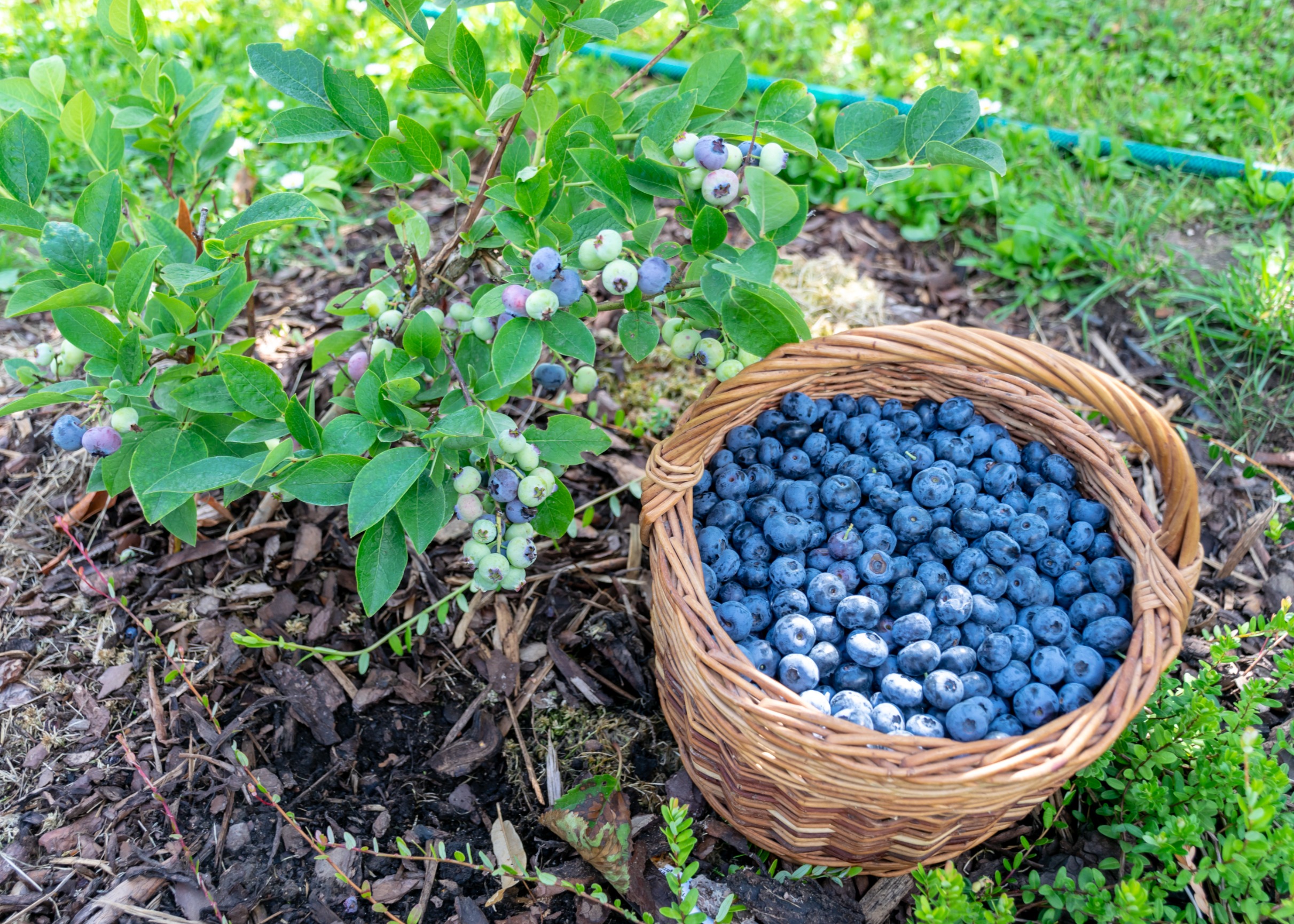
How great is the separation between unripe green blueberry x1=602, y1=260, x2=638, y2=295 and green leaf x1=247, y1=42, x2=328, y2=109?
0.61 m

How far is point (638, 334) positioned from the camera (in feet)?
5.05

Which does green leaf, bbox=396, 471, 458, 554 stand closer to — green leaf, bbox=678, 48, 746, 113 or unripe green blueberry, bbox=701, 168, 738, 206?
unripe green blueberry, bbox=701, 168, 738, 206

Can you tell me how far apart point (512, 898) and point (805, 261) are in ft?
6.96

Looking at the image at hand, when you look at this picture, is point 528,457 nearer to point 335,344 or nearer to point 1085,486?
point 335,344

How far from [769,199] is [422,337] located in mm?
590

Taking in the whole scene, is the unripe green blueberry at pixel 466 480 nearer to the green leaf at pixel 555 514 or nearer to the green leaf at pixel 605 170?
the green leaf at pixel 555 514

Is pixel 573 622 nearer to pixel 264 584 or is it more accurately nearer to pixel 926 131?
pixel 264 584

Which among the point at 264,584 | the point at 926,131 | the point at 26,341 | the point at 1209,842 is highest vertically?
the point at 926,131

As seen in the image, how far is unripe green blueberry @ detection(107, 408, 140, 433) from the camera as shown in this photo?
4.84 ft

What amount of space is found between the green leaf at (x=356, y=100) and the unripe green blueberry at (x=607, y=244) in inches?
19.8

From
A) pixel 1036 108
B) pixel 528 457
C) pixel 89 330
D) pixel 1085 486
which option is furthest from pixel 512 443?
pixel 1036 108

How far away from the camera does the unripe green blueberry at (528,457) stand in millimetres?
1472

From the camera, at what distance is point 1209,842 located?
159 centimetres

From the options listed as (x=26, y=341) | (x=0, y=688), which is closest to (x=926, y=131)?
(x=0, y=688)
